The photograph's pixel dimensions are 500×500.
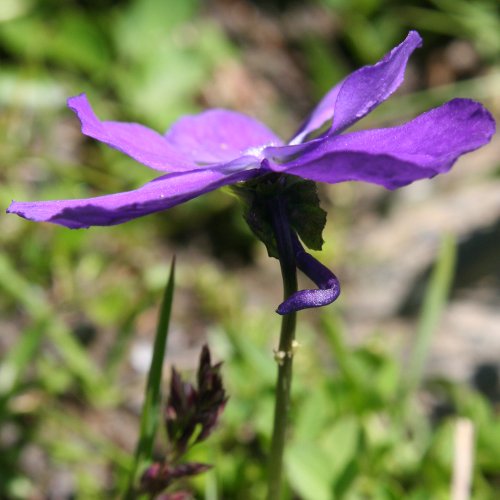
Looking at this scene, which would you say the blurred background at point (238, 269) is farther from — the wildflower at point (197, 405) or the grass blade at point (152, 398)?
the wildflower at point (197, 405)

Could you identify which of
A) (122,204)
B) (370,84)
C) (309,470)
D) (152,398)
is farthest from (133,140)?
(309,470)

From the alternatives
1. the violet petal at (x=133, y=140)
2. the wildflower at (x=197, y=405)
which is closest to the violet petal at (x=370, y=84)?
the violet petal at (x=133, y=140)

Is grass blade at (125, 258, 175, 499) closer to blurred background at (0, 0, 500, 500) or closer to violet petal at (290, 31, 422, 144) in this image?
blurred background at (0, 0, 500, 500)

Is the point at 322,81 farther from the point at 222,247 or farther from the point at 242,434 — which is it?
the point at 242,434

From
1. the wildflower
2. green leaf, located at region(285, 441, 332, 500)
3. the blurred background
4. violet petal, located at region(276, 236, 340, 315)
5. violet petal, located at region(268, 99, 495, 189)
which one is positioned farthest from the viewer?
the blurred background

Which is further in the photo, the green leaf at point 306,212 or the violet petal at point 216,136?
the violet petal at point 216,136

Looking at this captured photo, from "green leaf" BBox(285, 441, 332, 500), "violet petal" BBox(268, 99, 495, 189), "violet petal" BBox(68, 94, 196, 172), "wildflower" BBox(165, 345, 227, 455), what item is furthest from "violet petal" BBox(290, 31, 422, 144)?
"green leaf" BBox(285, 441, 332, 500)

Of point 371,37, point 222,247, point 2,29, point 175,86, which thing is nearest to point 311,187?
point 222,247
